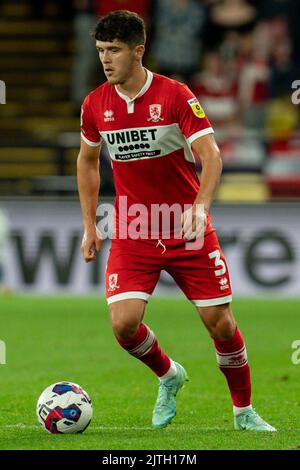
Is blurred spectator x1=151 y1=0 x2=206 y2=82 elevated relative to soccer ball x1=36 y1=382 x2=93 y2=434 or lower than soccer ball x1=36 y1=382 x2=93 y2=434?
elevated

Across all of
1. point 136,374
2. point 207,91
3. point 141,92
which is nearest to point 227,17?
point 207,91

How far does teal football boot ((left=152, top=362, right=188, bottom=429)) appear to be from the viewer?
→ 291 inches

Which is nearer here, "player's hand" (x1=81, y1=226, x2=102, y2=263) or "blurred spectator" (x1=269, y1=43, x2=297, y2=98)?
"player's hand" (x1=81, y1=226, x2=102, y2=263)

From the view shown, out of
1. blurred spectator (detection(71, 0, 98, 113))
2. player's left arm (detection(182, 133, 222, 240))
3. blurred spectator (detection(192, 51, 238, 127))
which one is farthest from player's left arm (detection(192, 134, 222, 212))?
blurred spectator (detection(71, 0, 98, 113))

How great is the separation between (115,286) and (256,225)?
9.03 m

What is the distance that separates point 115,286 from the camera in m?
7.16

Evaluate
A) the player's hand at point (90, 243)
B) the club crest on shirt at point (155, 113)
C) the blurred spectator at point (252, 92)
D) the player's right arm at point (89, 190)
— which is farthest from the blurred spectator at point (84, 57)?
the club crest on shirt at point (155, 113)

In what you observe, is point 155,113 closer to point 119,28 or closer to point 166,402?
point 119,28

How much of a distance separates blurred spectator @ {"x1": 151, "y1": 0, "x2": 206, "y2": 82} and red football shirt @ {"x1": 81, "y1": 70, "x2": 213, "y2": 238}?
39.9 ft

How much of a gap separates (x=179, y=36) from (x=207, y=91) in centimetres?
158

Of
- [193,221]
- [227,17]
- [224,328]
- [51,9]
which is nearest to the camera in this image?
[193,221]

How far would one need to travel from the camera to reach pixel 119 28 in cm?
694

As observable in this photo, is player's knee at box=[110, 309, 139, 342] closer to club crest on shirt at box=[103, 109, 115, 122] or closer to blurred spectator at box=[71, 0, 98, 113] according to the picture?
club crest on shirt at box=[103, 109, 115, 122]

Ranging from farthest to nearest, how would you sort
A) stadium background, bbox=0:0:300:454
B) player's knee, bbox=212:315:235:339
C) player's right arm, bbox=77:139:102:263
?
stadium background, bbox=0:0:300:454 → player's right arm, bbox=77:139:102:263 → player's knee, bbox=212:315:235:339
